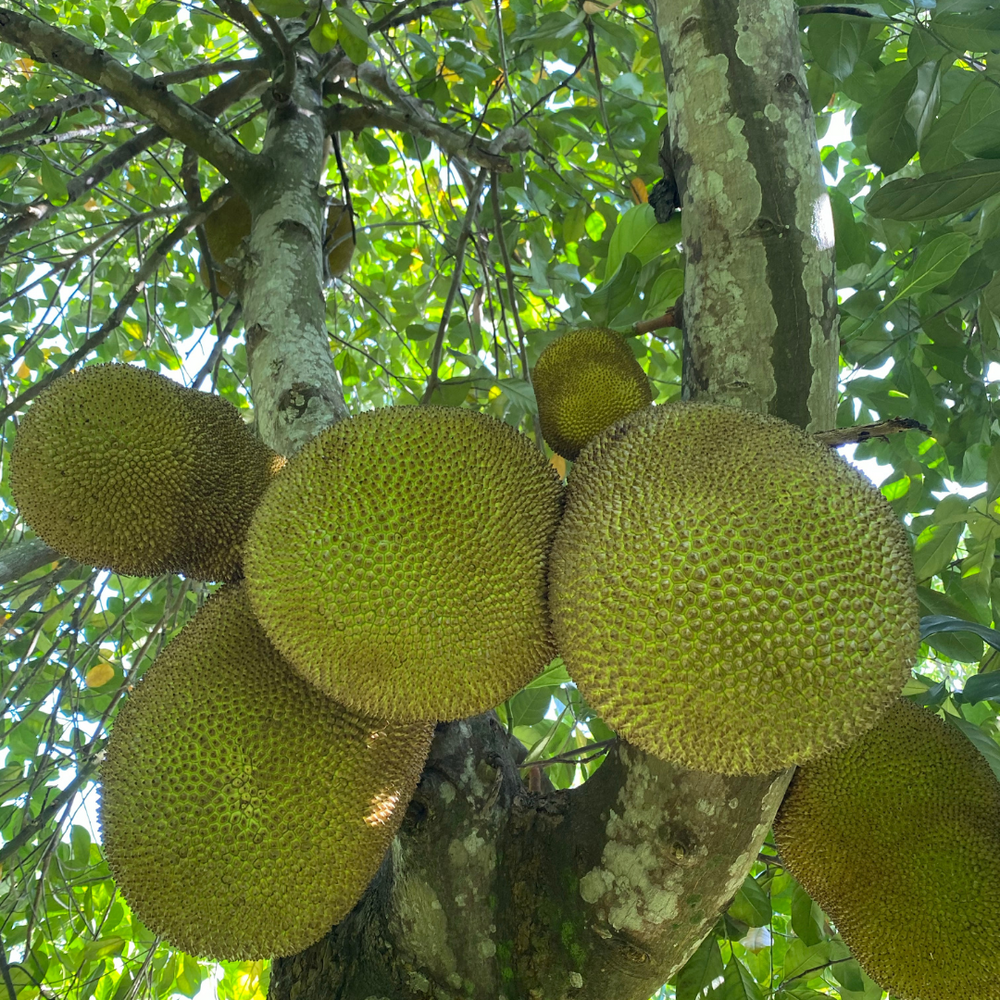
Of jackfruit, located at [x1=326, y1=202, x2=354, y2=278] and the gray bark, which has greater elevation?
the gray bark

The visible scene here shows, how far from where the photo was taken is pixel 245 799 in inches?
40.4

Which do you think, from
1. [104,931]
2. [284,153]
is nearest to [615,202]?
[284,153]

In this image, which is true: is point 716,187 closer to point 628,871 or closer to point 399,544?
point 399,544

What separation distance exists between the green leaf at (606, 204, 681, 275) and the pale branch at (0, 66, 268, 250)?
1.30m

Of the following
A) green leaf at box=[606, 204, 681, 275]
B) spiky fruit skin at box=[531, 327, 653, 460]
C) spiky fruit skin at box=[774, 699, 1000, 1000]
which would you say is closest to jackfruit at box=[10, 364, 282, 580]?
spiky fruit skin at box=[531, 327, 653, 460]

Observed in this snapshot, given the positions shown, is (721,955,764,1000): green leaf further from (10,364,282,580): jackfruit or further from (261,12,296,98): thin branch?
(261,12,296,98): thin branch

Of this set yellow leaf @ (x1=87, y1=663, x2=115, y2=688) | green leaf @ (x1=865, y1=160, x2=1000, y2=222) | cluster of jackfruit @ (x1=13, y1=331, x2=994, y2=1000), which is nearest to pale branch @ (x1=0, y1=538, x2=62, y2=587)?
yellow leaf @ (x1=87, y1=663, x2=115, y2=688)

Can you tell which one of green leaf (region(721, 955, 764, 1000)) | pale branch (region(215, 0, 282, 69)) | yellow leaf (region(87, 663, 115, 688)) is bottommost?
yellow leaf (region(87, 663, 115, 688))

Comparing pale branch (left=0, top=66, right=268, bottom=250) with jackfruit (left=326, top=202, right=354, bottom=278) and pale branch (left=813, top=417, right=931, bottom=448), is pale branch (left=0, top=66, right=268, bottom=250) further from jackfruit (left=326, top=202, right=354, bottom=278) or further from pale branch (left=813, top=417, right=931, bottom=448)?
pale branch (left=813, top=417, right=931, bottom=448)

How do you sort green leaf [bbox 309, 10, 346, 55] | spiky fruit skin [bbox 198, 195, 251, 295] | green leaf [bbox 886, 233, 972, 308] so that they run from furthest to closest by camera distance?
spiky fruit skin [bbox 198, 195, 251, 295] → green leaf [bbox 309, 10, 346, 55] → green leaf [bbox 886, 233, 972, 308]

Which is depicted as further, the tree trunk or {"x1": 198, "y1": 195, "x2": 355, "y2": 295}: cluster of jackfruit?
{"x1": 198, "y1": 195, "x2": 355, "y2": 295}: cluster of jackfruit

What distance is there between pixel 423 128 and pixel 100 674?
6.78 ft

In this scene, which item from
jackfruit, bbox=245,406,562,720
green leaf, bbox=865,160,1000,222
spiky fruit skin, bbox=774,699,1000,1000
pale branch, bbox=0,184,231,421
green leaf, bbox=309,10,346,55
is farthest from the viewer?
pale branch, bbox=0,184,231,421

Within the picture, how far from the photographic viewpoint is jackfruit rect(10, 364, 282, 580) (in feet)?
4.11
